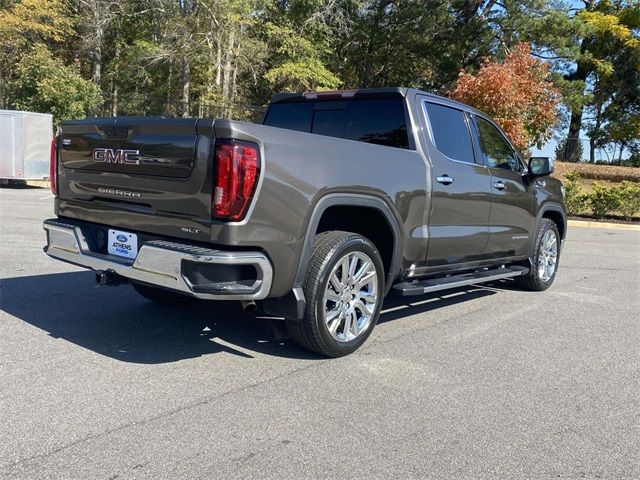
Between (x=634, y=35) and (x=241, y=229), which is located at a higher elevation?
(x=634, y=35)

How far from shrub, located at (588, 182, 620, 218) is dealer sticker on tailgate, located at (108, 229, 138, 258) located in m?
16.0

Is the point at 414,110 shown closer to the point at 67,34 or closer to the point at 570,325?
the point at 570,325

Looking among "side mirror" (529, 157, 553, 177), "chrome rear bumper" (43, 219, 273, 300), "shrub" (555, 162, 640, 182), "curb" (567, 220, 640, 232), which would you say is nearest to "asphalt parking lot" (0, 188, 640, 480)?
"chrome rear bumper" (43, 219, 273, 300)

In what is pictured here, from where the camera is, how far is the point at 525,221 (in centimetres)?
652

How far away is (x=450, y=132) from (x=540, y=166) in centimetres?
150

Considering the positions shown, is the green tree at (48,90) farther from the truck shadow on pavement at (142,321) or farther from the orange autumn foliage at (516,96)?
the truck shadow on pavement at (142,321)

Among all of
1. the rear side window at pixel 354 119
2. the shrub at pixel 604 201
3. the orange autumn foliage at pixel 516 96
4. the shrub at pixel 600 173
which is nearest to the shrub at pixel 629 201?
the shrub at pixel 604 201

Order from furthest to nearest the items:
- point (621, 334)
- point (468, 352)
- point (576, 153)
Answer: point (576, 153)
point (621, 334)
point (468, 352)

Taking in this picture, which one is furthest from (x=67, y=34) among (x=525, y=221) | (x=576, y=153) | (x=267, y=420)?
(x=267, y=420)

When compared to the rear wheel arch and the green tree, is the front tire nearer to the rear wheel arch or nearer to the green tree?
the rear wheel arch

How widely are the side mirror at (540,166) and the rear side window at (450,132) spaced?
43.6 inches

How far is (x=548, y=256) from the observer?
7250 millimetres

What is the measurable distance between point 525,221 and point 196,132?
4.16 m

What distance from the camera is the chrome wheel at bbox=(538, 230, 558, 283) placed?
7.05 metres
